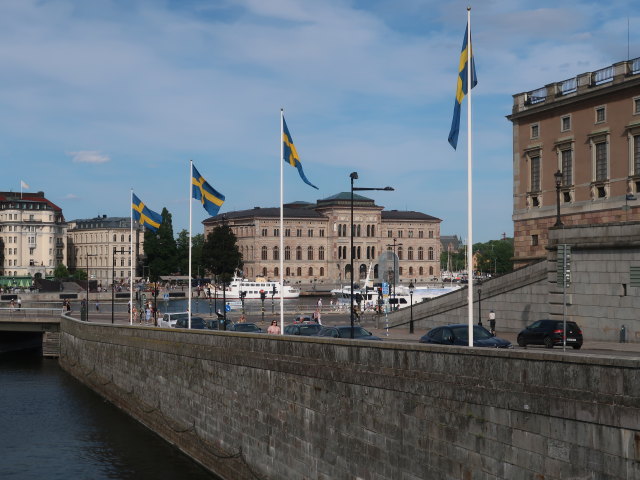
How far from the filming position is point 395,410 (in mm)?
19984

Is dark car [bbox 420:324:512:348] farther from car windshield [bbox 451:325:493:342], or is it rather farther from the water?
the water

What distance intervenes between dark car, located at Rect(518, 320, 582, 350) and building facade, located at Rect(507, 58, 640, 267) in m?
10.6

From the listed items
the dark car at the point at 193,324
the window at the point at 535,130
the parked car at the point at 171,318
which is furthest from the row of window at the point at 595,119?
the parked car at the point at 171,318

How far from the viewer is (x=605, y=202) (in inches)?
1923

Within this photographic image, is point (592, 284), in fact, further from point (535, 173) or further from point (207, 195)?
point (207, 195)

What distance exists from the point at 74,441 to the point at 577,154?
1159 inches

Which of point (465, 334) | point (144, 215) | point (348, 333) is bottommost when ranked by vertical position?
point (348, 333)

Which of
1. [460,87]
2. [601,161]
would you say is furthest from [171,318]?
[460,87]

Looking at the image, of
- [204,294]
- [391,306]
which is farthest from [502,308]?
[204,294]

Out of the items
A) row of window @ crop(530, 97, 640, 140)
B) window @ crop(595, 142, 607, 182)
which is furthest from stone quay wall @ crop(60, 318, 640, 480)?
row of window @ crop(530, 97, 640, 140)

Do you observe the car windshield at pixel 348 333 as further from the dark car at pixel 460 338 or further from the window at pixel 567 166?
the window at pixel 567 166

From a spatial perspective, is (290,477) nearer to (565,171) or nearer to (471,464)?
(471,464)

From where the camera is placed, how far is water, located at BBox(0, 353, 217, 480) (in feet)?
117

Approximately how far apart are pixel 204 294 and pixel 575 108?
151483mm
